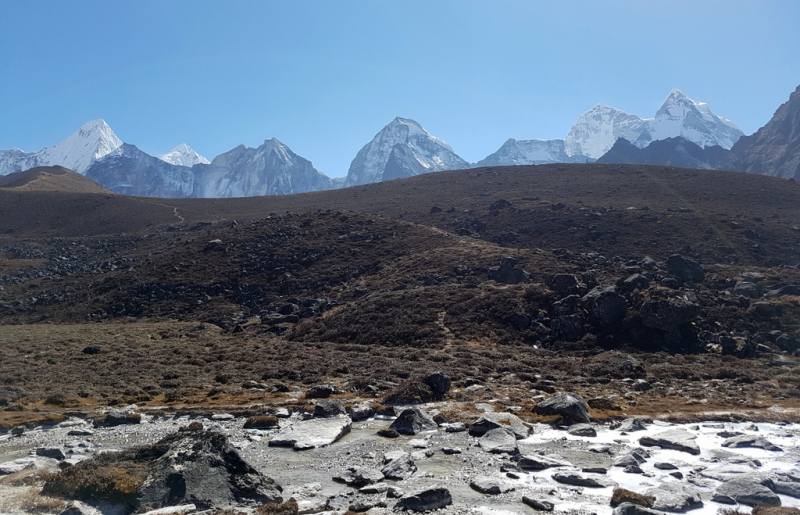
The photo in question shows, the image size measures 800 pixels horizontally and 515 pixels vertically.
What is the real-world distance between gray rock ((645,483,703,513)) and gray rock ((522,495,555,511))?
2118 millimetres

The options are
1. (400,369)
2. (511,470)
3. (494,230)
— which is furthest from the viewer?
(494,230)

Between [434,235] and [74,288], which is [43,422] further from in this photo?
[434,235]

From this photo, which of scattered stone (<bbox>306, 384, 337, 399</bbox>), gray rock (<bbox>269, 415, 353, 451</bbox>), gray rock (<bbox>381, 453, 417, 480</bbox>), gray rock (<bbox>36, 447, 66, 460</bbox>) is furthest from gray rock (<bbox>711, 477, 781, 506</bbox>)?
gray rock (<bbox>36, 447, 66, 460</bbox>)

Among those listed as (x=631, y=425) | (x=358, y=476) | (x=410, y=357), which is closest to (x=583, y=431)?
(x=631, y=425)

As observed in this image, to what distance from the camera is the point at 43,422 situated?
1731 cm

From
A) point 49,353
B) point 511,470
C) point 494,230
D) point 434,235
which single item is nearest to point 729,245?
point 494,230

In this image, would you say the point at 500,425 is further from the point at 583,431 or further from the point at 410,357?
the point at 410,357

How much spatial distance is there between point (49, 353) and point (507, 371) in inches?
1046

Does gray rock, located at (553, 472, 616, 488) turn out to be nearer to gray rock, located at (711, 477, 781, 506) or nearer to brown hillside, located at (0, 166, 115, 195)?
gray rock, located at (711, 477, 781, 506)

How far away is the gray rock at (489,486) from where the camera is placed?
11.3 m

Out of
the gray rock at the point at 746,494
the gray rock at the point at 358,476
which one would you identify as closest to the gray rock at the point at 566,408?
the gray rock at the point at 746,494

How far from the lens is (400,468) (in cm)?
1245

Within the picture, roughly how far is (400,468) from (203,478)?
183 inches

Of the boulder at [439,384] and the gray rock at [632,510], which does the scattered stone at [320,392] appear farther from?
the gray rock at [632,510]
